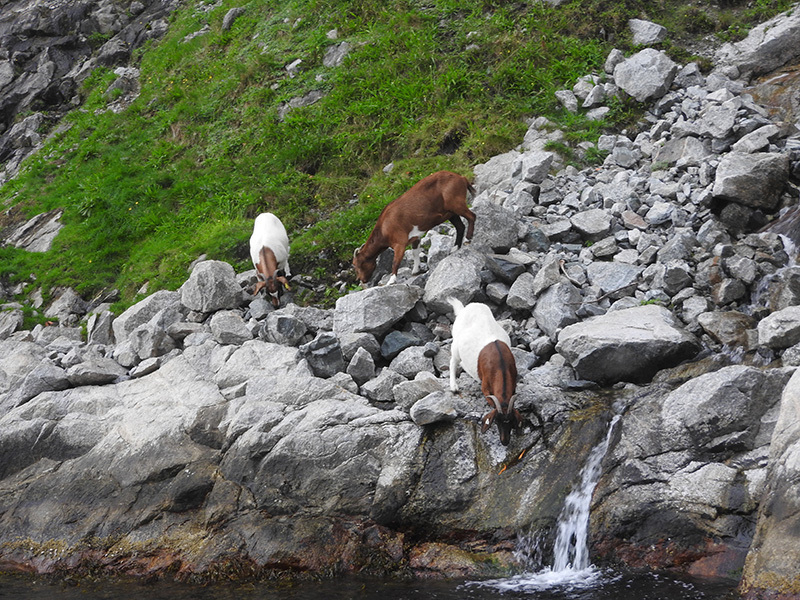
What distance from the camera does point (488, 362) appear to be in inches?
332

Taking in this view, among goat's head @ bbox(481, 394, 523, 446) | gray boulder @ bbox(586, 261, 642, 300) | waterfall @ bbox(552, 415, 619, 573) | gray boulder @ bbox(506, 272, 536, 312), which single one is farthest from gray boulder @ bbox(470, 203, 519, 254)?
waterfall @ bbox(552, 415, 619, 573)

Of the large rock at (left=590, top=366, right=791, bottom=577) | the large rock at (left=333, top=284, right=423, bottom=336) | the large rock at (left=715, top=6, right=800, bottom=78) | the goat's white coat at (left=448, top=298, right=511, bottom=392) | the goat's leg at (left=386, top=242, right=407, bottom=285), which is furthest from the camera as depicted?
the large rock at (left=715, top=6, right=800, bottom=78)

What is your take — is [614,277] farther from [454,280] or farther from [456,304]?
[456,304]

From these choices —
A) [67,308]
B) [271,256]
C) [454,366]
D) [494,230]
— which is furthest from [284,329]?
[67,308]

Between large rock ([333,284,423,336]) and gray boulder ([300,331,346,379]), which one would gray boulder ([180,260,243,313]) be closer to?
large rock ([333,284,423,336])

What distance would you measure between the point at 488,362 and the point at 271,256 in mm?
5649

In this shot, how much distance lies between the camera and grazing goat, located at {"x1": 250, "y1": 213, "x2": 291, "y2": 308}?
1248 cm

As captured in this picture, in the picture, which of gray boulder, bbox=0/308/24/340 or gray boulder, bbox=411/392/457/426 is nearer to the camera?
gray boulder, bbox=411/392/457/426

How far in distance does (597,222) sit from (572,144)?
12.0 ft

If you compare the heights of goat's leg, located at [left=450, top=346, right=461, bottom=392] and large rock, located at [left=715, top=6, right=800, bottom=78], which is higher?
goat's leg, located at [left=450, top=346, right=461, bottom=392]

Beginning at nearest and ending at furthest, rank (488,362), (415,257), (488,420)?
(488,420)
(488,362)
(415,257)

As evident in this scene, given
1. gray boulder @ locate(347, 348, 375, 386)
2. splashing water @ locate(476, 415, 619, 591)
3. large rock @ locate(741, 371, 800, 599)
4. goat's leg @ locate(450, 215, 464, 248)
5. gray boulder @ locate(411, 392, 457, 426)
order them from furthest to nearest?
goat's leg @ locate(450, 215, 464, 248), gray boulder @ locate(347, 348, 375, 386), gray boulder @ locate(411, 392, 457, 426), splashing water @ locate(476, 415, 619, 591), large rock @ locate(741, 371, 800, 599)

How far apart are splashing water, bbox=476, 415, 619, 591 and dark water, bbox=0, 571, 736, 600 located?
0.07ft

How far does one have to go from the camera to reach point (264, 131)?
18969 mm
